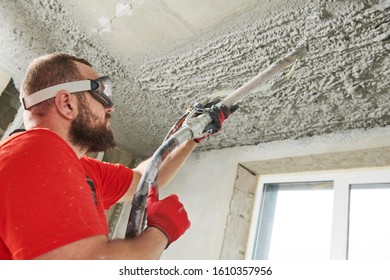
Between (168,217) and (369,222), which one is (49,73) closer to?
(168,217)

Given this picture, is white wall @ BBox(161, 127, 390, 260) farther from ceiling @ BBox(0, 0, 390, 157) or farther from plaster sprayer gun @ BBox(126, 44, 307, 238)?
plaster sprayer gun @ BBox(126, 44, 307, 238)

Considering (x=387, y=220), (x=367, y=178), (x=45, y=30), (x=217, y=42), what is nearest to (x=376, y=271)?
(x=387, y=220)

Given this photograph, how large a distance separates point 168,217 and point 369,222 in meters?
1.09

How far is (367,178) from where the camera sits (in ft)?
4.98

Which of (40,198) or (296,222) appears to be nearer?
(40,198)

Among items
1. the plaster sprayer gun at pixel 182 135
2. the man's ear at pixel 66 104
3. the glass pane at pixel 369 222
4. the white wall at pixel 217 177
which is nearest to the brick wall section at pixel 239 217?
the white wall at pixel 217 177

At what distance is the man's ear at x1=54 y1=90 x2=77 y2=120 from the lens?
1.03 metres

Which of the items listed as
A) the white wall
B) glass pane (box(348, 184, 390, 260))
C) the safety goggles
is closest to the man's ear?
the safety goggles

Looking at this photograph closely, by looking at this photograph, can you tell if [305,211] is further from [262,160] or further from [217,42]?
[217,42]

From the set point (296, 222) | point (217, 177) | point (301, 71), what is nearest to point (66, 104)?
point (301, 71)

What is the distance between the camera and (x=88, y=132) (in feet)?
3.54

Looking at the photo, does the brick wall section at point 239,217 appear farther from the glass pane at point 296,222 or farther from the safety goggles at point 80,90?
the safety goggles at point 80,90

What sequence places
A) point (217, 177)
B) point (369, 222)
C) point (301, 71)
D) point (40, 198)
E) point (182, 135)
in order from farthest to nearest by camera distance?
point (217, 177), point (369, 222), point (301, 71), point (182, 135), point (40, 198)

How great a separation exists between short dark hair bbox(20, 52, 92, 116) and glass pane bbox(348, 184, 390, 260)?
1.40 m
